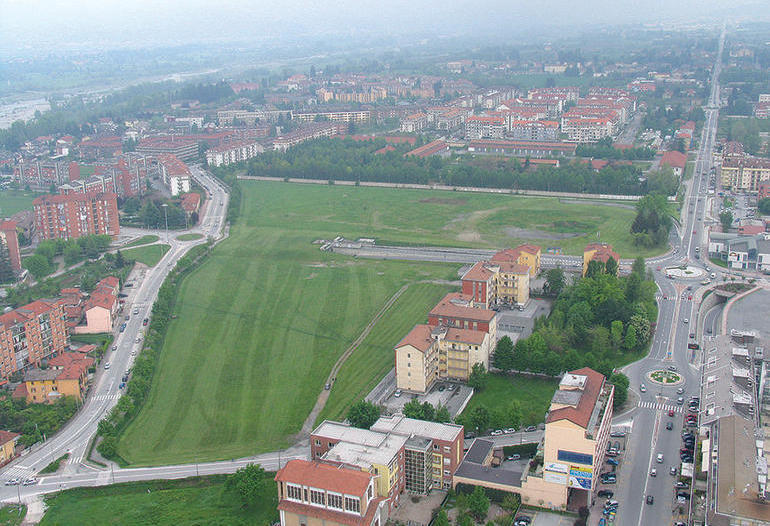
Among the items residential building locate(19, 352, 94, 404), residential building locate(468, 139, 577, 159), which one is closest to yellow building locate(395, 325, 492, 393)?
residential building locate(19, 352, 94, 404)

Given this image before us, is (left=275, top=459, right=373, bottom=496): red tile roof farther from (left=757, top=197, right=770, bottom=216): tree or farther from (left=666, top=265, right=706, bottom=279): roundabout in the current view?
(left=757, top=197, right=770, bottom=216): tree

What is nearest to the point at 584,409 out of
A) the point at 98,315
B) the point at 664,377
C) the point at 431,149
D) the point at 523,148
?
the point at 664,377

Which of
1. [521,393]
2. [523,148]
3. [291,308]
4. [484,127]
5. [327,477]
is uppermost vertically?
[484,127]

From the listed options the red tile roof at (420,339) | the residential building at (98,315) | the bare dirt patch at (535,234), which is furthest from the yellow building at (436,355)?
the bare dirt patch at (535,234)

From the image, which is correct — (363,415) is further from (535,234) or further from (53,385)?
(535,234)

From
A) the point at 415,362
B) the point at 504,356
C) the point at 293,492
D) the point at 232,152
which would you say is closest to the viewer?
the point at 293,492
